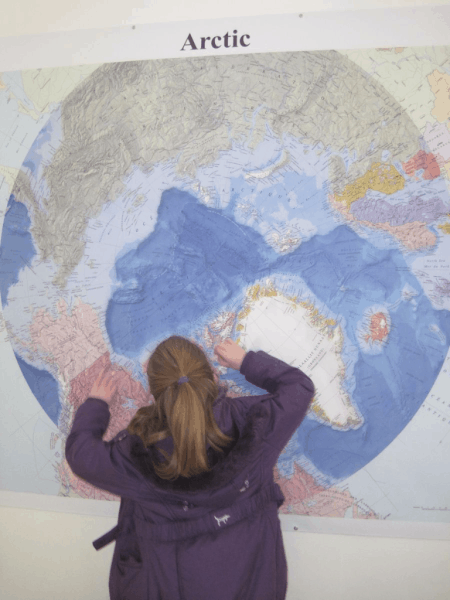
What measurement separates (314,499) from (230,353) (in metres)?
0.63

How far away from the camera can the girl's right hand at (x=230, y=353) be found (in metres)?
1.45

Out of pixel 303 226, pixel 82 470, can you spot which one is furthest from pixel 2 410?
pixel 303 226

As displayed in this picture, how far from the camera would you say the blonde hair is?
1.12 meters

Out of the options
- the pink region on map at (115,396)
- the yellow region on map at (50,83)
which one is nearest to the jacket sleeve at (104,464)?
the pink region on map at (115,396)

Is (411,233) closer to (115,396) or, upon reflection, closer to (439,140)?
(439,140)

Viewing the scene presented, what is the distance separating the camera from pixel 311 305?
151cm

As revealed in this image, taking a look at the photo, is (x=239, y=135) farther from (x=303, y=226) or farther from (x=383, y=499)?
(x=383, y=499)

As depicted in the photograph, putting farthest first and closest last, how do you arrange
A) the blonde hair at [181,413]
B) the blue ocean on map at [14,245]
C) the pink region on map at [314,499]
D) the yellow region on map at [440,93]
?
the blue ocean on map at [14,245] < the pink region on map at [314,499] < the yellow region on map at [440,93] < the blonde hair at [181,413]

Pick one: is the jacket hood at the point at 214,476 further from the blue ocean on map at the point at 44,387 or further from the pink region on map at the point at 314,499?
the blue ocean on map at the point at 44,387

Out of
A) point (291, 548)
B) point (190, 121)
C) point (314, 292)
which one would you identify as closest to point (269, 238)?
point (314, 292)

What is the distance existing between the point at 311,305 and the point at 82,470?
0.88 meters

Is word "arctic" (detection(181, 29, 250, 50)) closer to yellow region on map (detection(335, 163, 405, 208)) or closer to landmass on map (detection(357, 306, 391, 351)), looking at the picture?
yellow region on map (detection(335, 163, 405, 208))

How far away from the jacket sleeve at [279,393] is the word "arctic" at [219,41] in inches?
42.3

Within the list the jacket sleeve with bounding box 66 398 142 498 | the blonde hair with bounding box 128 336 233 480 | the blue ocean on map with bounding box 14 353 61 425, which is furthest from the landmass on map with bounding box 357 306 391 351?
the blue ocean on map with bounding box 14 353 61 425
